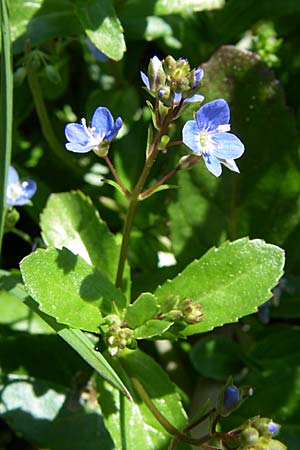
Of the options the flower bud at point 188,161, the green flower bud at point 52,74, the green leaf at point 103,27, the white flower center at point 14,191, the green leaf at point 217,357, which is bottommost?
the green leaf at point 217,357

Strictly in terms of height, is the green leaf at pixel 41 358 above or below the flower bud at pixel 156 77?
below

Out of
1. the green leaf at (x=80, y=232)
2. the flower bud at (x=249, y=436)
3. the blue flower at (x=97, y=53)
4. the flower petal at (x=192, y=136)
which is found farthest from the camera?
the blue flower at (x=97, y=53)

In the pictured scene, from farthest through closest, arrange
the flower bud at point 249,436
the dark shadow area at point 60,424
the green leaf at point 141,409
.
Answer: the dark shadow area at point 60,424 < the green leaf at point 141,409 < the flower bud at point 249,436

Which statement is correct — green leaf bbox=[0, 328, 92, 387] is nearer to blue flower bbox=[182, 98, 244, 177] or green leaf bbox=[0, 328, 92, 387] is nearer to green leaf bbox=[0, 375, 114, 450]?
green leaf bbox=[0, 375, 114, 450]

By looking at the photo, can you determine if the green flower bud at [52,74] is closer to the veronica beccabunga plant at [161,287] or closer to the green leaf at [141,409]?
the veronica beccabunga plant at [161,287]

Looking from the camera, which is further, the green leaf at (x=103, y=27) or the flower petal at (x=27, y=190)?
the flower petal at (x=27, y=190)

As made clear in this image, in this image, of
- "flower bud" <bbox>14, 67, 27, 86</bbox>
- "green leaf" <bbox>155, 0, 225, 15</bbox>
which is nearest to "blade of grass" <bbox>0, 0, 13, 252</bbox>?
"flower bud" <bbox>14, 67, 27, 86</bbox>

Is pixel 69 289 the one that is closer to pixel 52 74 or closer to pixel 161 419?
pixel 161 419

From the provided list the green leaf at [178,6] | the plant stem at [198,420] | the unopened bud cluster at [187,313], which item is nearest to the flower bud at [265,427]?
the plant stem at [198,420]
